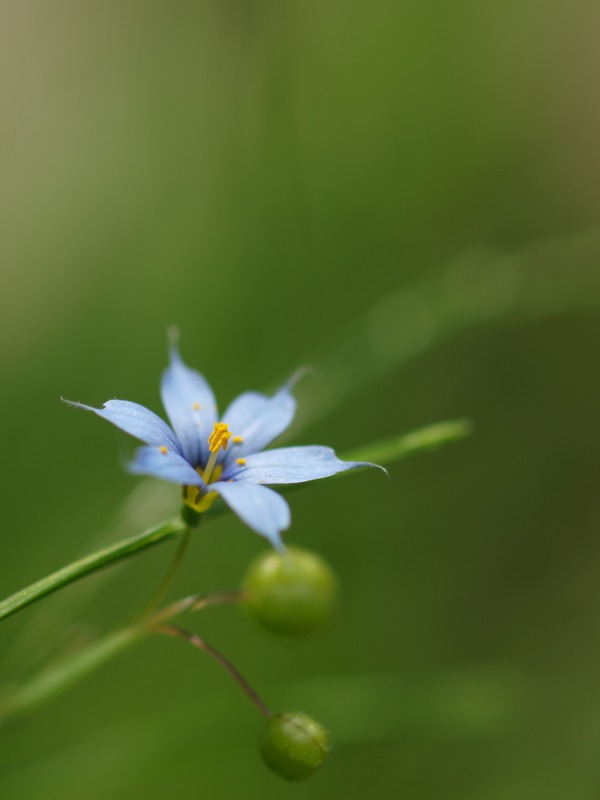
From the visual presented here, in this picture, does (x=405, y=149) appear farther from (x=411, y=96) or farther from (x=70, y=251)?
(x=70, y=251)

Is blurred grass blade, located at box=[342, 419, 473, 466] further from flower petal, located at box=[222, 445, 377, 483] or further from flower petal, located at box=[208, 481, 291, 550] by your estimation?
flower petal, located at box=[208, 481, 291, 550]

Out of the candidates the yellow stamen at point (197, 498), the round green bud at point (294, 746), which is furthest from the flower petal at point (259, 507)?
the round green bud at point (294, 746)

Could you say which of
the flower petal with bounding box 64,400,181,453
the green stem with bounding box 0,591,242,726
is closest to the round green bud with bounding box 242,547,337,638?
the green stem with bounding box 0,591,242,726

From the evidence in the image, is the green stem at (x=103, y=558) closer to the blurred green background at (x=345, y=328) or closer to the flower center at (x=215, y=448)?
the flower center at (x=215, y=448)

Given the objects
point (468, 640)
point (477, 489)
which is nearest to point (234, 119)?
point (477, 489)

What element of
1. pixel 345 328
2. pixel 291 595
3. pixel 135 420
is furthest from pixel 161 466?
A: pixel 345 328
